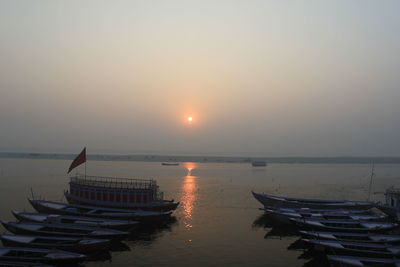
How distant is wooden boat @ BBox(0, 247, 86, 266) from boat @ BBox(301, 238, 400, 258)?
2112cm

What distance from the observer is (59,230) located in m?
36.2

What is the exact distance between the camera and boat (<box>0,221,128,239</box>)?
3441 cm

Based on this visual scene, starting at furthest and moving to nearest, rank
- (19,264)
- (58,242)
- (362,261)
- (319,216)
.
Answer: (319,216) < (58,242) < (362,261) < (19,264)

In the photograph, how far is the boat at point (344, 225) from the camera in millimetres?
40031

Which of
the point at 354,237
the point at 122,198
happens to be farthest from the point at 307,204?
the point at 122,198

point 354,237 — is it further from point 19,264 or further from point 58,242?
point 19,264

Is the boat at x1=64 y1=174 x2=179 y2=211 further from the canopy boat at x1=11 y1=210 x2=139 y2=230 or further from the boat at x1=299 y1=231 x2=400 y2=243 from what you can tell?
the boat at x1=299 y1=231 x2=400 y2=243

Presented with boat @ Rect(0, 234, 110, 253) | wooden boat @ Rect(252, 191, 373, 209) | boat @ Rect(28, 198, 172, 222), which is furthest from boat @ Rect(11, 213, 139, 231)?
wooden boat @ Rect(252, 191, 373, 209)

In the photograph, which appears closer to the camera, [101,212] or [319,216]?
[101,212]

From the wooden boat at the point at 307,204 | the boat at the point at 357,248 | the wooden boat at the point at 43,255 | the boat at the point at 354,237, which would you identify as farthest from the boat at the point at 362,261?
the wooden boat at the point at 307,204

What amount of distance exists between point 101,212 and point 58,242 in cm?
1394

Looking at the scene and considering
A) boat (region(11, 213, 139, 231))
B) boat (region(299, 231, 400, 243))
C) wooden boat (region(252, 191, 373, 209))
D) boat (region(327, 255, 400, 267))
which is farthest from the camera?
wooden boat (region(252, 191, 373, 209))

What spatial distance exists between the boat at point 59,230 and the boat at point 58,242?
169 cm

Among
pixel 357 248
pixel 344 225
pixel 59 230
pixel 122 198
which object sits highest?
pixel 122 198
